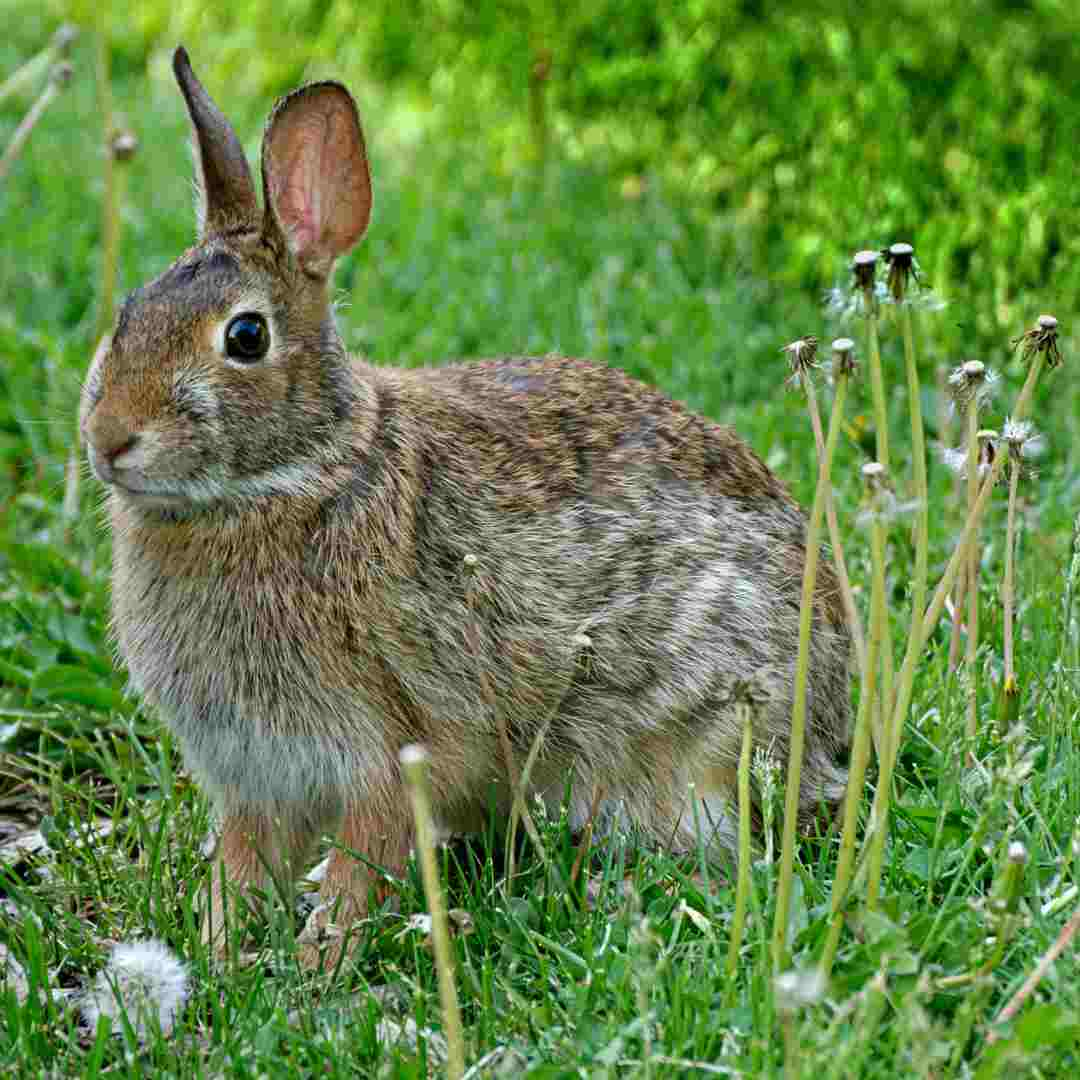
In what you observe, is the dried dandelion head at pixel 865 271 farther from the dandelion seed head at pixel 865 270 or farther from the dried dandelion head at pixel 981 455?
the dried dandelion head at pixel 981 455

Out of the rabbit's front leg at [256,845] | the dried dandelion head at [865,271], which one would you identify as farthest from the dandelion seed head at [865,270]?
the rabbit's front leg at [256,845]

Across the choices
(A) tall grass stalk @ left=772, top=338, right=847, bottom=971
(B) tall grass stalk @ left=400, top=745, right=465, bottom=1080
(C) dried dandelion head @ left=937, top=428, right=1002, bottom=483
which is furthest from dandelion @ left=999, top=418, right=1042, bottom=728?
(B) tall grass stalk @ left=400, top=745, right=465, bottom=1080

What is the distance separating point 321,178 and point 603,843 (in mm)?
1486

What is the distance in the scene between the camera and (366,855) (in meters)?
3.40

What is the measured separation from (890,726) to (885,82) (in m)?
4.30

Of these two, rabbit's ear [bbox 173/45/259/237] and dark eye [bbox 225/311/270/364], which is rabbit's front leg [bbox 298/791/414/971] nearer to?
dark eye [bbox 225/311/270/364]

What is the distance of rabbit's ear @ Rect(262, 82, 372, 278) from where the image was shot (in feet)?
11.4

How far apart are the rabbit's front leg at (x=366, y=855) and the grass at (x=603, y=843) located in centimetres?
7

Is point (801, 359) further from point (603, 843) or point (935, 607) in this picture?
point (603, 843)

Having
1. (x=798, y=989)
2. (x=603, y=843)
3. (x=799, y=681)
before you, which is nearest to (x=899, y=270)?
(x=799, y=681)

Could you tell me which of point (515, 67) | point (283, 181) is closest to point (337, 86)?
point (283, 181)

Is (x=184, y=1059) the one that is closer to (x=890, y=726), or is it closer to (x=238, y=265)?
(x=890, y=726)

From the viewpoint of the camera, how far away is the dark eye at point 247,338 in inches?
127

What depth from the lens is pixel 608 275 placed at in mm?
6391
